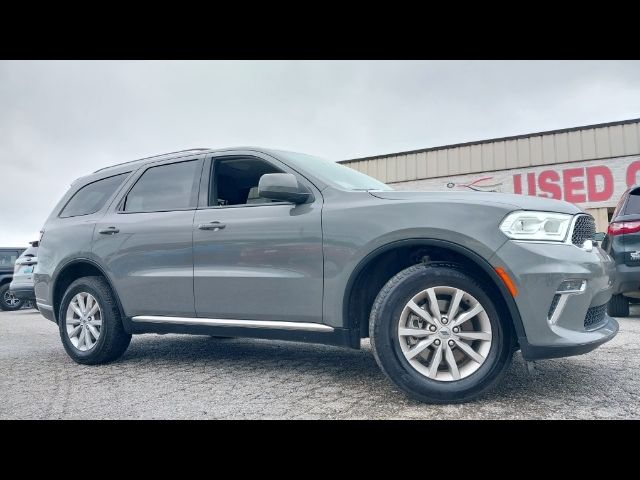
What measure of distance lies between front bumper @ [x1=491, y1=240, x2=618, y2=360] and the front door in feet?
3.86

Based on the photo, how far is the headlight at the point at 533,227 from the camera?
2.67 meters

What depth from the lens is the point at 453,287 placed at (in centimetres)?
275

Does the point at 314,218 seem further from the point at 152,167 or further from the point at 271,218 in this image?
the point at 152,167

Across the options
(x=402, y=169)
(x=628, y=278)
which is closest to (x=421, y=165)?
(x=402, y=169)

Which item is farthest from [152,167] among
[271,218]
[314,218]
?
[314,218]

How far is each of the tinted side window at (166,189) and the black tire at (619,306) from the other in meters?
5.56

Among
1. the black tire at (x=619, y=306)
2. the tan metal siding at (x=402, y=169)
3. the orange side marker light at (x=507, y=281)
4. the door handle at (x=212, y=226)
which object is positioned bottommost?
the black tire at (x=619, y=306)

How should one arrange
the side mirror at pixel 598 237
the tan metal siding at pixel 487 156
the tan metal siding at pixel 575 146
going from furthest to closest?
the tan metal siding at pixel 487 156 → the tan metal siding at pixel 575 146 → the side mirror at pixel 598 237

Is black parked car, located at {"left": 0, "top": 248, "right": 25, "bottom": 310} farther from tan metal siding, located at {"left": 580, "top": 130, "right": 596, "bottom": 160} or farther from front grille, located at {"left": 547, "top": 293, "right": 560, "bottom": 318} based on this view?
tan metal siding, located at {"left": 580, "top": 130, "right": 596, "bottom": 160}

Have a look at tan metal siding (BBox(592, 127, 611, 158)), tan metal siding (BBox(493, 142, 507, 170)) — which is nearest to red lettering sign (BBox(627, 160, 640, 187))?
tan metal siding (BBox(592, 127, 611, 158))

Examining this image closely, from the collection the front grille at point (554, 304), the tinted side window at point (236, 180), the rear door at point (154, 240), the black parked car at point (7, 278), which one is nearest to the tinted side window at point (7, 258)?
the black parked car at point (7, 278)

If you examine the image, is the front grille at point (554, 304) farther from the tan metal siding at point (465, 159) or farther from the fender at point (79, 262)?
the tan metal siding at point (465, 159)

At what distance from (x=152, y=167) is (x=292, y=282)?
2051 mm

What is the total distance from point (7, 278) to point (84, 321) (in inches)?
436
